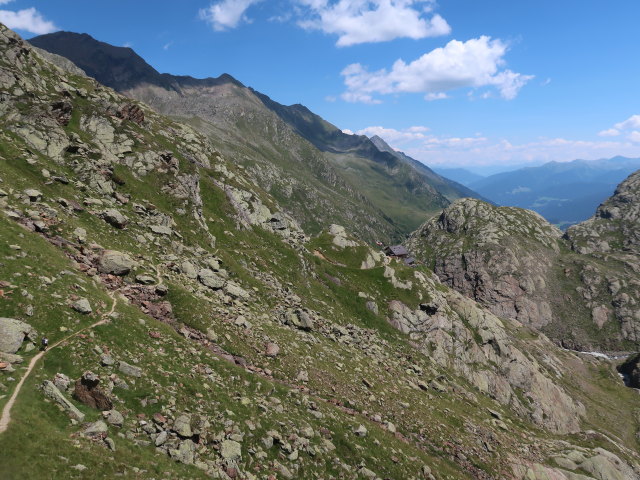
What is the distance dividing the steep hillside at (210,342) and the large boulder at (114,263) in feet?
0.53

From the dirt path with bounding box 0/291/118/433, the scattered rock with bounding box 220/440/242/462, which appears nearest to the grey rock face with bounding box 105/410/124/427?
the dirt path with bounding box 0/291/118/433

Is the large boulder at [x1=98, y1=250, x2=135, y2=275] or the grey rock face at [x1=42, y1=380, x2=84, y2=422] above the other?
the large boulder at [x1=98, y1=250, x2=135, y2=275]

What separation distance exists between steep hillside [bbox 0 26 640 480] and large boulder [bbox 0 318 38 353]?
0.11 meters

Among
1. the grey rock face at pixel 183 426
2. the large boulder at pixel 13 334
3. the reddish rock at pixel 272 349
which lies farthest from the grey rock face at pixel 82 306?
the reddish rock at pixel 272 349

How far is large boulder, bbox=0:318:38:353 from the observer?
2370cm

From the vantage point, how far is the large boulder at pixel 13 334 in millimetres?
23703

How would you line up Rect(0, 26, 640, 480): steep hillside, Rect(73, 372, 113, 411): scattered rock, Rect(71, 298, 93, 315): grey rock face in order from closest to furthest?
Rect(73, 372, 113, 411): scattered rock → Rect(0, 26, 640, 480): steep hillside → Rect(71, 298, 93, 315): grey rock face

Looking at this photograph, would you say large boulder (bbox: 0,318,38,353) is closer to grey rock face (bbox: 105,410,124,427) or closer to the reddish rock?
grey rock face (bbox: 105,410,124,427)

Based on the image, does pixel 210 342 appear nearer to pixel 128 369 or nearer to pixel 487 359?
pixel 128 369

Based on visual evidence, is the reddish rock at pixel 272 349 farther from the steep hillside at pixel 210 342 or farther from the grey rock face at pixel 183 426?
the grey rock face at pixel 183 426

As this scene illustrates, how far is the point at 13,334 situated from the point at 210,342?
18.1m

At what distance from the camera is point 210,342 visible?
39.3m

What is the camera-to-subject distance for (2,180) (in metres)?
42.1

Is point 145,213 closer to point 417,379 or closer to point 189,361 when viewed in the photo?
point 189,361
